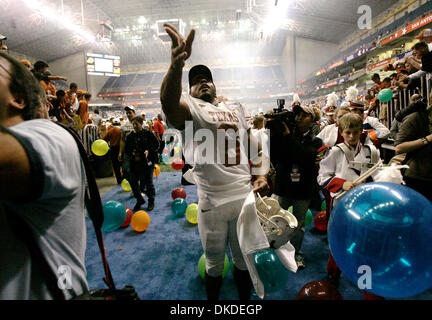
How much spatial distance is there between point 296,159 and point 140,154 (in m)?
3.36

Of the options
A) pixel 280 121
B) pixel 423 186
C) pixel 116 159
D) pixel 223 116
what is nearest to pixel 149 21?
pixel 116 159

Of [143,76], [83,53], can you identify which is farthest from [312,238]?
[143,76]

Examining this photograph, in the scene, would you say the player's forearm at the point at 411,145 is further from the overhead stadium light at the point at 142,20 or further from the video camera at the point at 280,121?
the overhead stadium light at the point at 142,20

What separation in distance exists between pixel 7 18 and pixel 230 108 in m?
23.6

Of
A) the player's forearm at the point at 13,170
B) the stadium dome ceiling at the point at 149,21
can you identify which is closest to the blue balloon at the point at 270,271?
the player's forearm at the point at 13,170

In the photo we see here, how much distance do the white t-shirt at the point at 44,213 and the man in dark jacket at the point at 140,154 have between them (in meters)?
4.09

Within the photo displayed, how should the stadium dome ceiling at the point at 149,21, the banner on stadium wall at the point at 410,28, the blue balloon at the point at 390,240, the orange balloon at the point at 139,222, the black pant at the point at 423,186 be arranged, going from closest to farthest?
the blue balloon at the point at 390,240
the black pant at the point at 423,186
the orange balloon at the point at 139,222
the banner on stadium wall at the point at 410,28
the stadium dome ceiling at the point at 149,21

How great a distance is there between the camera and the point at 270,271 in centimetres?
206

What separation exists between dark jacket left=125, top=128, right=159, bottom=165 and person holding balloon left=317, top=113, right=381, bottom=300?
3.68m

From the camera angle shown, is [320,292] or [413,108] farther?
[413,108]

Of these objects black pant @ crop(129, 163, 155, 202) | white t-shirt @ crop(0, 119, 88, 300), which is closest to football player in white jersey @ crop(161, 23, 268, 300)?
white t-shirt @ crop(0, 119, 88, 300)

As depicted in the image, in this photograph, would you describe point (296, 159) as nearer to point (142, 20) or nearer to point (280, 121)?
point (280, 121)

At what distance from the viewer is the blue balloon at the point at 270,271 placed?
2.06m

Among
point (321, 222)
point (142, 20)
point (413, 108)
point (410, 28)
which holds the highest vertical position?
point (142, 20)
